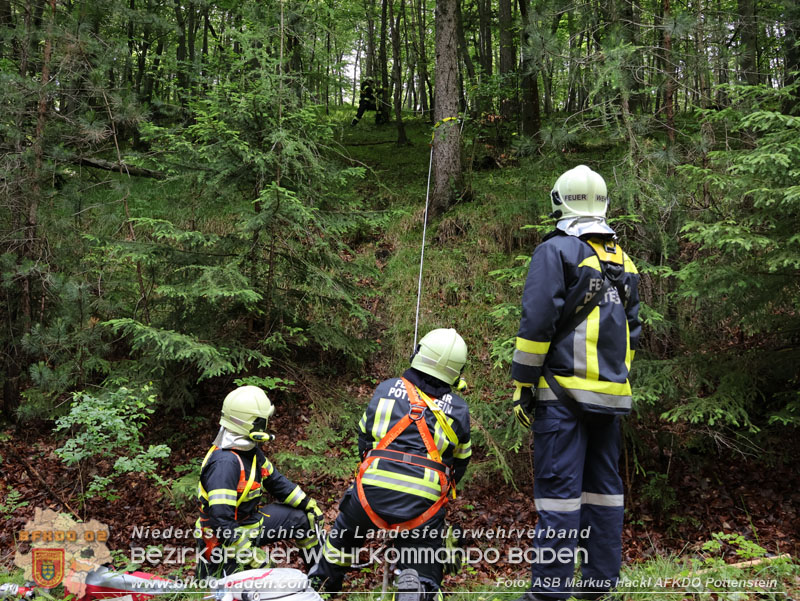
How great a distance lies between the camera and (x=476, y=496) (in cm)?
669

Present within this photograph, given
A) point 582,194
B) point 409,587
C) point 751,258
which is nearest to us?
point 409,587

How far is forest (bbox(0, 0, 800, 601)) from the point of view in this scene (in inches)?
207

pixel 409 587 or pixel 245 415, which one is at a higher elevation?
pixel 245 415

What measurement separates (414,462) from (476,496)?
3.59 m

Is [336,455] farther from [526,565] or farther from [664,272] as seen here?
[664,272]

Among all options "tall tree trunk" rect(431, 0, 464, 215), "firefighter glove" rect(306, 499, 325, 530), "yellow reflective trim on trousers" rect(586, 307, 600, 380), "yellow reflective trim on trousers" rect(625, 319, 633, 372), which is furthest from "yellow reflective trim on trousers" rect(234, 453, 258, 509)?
"tall tree trunk" rect(431, 0, 464, 215)

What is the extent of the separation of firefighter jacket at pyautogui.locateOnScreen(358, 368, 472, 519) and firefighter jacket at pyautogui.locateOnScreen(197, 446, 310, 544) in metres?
1.00

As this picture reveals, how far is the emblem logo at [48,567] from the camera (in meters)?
3.71

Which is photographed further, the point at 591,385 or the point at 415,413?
the point at 415,413

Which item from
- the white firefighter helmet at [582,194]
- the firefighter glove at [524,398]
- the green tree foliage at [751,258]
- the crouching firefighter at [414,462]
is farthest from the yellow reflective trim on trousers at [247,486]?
the green tree foliage at [751,258]

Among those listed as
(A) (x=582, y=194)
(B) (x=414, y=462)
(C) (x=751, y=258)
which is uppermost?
(A) (x=582, y=194)

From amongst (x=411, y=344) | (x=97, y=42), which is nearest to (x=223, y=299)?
(x=411, y=344)

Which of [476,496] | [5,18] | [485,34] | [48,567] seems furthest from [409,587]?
[485,34]

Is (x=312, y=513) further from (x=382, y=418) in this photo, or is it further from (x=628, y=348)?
(x=628, y=348)
